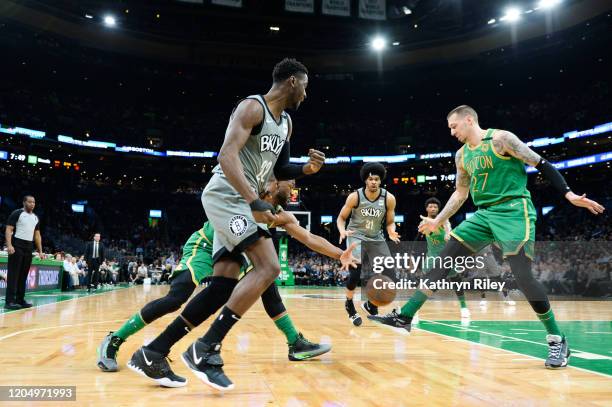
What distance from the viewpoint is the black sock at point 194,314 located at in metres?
3.21

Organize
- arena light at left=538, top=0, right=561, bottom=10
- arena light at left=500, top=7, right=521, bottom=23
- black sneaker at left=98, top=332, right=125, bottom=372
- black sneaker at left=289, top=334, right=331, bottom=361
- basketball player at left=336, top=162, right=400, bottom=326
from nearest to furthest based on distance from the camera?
black sneaker at left=98, top=332, right=125, bottom=372
black sneaker at left=289, top=334, right=331, bottom=361
basketball player at left=336, top=162, right=400, bottom=326
arena light at left=538, top=0, right=561, bottom=10
arena light at left=500, top=7, right=521, bottom=23

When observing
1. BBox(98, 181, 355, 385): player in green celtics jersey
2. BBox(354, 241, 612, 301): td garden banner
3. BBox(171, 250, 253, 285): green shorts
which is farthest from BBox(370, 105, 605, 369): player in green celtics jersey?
BBox(354, 241, 612, 301): td garden banner

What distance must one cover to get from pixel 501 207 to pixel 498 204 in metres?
0.05

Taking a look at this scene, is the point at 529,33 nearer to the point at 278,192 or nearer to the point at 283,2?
the point at 283,2

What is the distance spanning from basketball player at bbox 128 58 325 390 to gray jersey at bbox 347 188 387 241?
153 inches

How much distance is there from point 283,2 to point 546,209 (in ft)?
74.0

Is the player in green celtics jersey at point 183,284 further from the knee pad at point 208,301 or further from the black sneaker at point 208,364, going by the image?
the black sneaker at point 208,364

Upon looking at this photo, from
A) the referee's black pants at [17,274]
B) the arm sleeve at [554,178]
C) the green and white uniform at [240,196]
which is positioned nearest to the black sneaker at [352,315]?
the arm sleeve at [554,178]

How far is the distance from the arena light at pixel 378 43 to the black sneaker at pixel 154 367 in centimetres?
3057

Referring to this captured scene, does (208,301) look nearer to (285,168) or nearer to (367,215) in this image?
(285,168)

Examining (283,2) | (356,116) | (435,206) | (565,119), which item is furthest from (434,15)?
(435,206)

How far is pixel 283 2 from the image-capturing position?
1031 inches

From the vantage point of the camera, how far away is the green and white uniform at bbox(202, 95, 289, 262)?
322 centimetres

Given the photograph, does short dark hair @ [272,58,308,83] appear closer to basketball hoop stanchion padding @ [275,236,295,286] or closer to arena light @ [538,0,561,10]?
basketball hoop stanchion padding @ [275,236,295,286]
